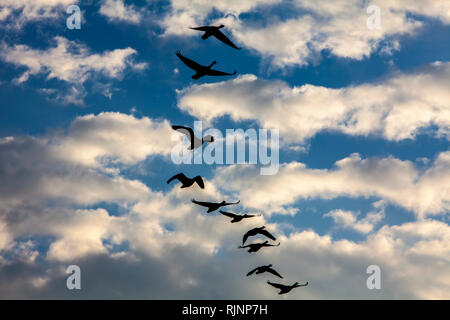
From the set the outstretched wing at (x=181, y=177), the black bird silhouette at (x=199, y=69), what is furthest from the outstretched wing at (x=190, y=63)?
the outstretched wing at (x=181, y=177)

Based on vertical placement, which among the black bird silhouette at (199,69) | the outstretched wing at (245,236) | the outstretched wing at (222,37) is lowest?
the outstretched wing at (245,236)

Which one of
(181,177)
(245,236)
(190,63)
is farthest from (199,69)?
(245,236)

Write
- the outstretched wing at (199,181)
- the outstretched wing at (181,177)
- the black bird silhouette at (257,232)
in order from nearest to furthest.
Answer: the outstretched wing at (181,177)
the outstretched wing at (199,181)
the black bird silhouette at (257,232)

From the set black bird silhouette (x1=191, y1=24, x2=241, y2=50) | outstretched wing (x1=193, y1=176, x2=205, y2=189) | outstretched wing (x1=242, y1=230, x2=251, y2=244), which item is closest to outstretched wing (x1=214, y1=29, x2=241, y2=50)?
black bird silhouette (x1=191, y1=24, x2=241, y2=50)

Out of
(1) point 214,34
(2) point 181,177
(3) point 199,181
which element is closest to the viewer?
(2) point 181,177

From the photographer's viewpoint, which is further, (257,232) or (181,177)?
(257,232)

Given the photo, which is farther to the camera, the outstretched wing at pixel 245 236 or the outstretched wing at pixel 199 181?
the outstretched wing at pixel 245 236

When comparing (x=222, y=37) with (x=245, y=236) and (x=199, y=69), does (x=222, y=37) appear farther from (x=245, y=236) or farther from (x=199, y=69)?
(x=245, y=236)

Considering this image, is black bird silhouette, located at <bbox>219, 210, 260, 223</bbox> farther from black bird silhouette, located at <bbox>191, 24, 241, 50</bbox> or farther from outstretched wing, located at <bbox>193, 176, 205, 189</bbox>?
black bird silhouette, located at <bbox>191, 24, 241, 50</bbox>

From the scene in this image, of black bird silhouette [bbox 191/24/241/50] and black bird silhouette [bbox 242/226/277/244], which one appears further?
black bird silhouette [bbox 242/226/277/244]

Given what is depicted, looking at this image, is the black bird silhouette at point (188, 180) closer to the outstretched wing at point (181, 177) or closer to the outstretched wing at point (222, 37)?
the outstretched wing at point (181, 177)

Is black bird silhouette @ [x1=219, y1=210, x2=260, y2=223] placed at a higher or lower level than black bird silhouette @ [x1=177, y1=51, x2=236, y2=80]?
lower
